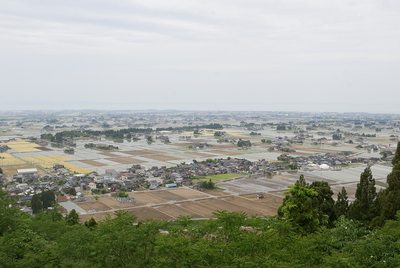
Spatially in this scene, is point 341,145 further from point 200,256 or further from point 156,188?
point 200,256

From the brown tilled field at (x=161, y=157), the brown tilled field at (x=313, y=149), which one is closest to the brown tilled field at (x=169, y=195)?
the brown tilled field at (x=161, y=157)

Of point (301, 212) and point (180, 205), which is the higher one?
point (301, 212)

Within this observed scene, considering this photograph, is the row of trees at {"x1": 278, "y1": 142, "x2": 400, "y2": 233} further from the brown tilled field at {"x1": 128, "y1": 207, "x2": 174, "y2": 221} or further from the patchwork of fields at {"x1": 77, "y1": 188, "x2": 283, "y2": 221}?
the brown tilled field at {"x1": 128, "y1": 207, "x2": 174, "y2": 221}

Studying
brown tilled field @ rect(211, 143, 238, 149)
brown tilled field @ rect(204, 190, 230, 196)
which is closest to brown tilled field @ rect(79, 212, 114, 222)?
brown tilled field @ rect(204, 190, 230, 196)

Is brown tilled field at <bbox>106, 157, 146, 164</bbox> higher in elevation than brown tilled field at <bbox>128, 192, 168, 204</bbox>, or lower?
lower

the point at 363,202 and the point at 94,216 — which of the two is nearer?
the point at 363,202

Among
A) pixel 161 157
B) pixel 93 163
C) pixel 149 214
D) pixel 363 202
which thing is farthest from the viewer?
pixel 161 157

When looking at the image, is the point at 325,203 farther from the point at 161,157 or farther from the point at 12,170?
the point at 12,170

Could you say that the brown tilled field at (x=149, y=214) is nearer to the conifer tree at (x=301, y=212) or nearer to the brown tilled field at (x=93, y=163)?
the conifer tree at (x=301, y=212)

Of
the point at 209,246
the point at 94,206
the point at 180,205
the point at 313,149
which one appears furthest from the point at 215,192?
the point at 313,149

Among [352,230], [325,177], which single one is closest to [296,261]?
[352,230]

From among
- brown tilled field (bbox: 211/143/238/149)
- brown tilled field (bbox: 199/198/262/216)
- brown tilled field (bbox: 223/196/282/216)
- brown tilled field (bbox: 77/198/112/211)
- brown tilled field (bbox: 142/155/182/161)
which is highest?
brown tilled field (bbox: 211/143/238/149)

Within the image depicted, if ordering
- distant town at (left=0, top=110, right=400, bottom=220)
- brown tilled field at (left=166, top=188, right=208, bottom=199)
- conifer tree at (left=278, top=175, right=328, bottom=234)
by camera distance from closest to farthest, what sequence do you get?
conifer tree at (left=278, top=175, right=328, bottom=234) → distant town at (left=0, top=110, right=400, bottom=220) → brown tilled field at (left=166, top=188, right=208, bottom=199)
